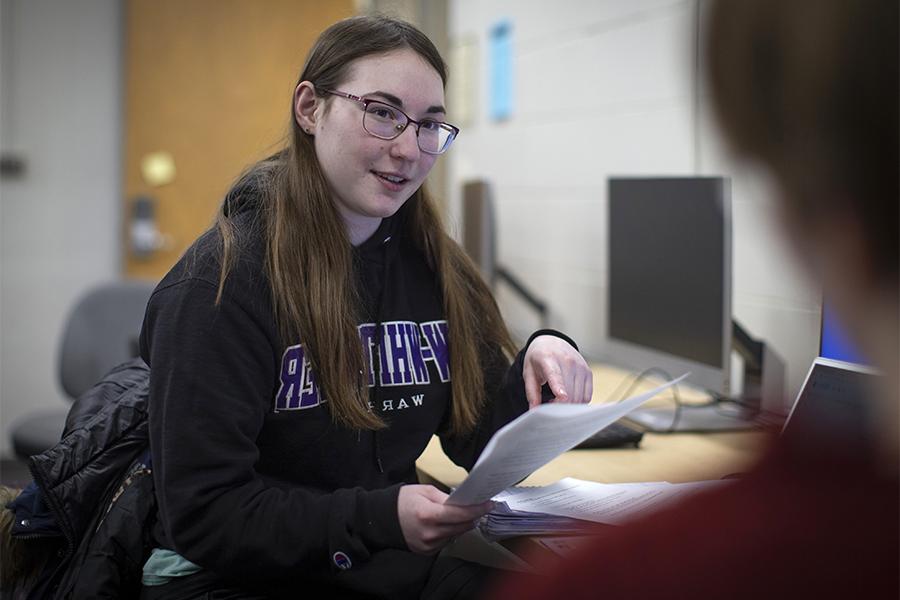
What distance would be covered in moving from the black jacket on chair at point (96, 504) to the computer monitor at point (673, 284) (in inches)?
42.2

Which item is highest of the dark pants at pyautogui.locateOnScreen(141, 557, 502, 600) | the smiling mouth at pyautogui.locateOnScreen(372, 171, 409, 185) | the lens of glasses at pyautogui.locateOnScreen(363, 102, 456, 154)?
the lens of glasses at pyautogui.locateOnScreen(363, 102, 456, 154)

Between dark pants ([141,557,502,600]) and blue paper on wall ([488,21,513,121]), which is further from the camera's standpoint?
blue paper on wall ([488,21,513,121])

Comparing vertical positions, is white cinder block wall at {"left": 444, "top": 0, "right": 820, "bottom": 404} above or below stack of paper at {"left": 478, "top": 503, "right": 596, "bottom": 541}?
above

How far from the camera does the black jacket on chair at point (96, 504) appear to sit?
50.3 inches

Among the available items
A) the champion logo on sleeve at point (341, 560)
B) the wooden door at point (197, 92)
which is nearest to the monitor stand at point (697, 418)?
the champion logo on sleeve at point (341, 560)

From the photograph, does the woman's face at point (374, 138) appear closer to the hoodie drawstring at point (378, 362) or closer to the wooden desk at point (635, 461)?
the hoodie drawstring at point (378, 362)

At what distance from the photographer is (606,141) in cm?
282

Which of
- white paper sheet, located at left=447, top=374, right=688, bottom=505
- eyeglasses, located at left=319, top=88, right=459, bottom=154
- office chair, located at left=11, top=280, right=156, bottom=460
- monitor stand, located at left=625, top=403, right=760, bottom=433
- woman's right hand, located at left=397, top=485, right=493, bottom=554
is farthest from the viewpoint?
office chair, located at left=11, top=280, right=156, bottom=460

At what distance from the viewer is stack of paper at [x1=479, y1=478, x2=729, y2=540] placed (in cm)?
129

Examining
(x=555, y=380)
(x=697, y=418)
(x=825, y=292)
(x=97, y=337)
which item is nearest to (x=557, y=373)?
(x=555, y=380)

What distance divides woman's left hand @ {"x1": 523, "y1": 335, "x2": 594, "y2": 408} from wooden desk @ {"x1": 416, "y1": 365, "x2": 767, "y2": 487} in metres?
0.20

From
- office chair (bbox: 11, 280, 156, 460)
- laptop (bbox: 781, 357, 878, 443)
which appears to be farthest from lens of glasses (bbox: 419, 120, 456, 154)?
office chair (bbox: 11, 280, 156, 460)

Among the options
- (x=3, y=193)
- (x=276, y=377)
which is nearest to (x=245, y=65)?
(x=3, y=193)

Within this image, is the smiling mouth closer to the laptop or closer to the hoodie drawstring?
the hoodie drawstring
